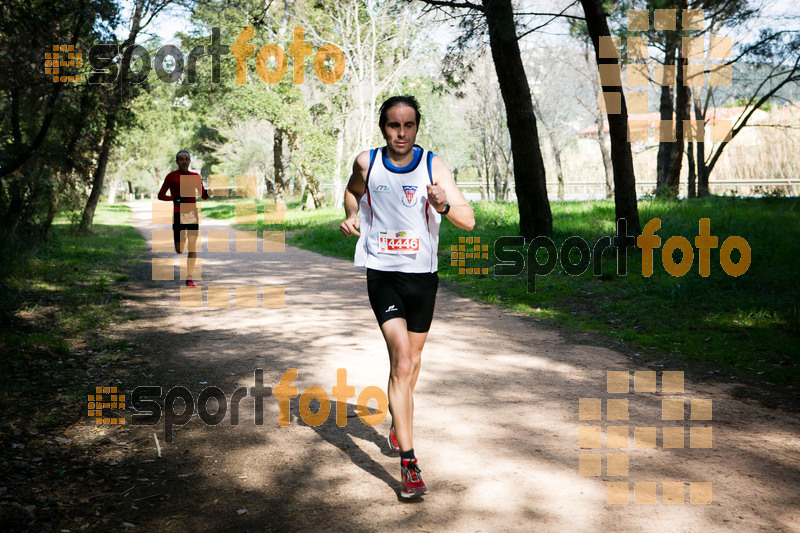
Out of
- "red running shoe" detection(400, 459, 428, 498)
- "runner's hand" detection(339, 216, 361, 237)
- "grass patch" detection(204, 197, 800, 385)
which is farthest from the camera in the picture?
"grass patch" detection(204, 197, 800, 385)

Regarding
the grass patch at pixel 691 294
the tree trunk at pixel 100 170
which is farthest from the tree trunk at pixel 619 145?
the tree trunk at pixel 100 170

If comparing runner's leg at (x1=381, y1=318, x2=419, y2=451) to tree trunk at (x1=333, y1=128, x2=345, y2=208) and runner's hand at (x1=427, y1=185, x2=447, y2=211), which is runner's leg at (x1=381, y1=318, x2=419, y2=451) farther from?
tree trunk at (x1=333, y1=128, x2=345, y2=208)

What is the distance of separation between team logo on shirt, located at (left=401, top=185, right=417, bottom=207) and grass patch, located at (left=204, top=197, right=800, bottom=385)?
14.1ft

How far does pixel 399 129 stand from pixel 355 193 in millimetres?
578

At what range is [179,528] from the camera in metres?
3.51

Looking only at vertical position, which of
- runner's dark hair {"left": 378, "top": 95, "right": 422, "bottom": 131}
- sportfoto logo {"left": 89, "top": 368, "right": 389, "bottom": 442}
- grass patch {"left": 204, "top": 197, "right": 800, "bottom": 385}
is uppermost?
runner's dark hair {"left": 378, "top": 95, "right": 422, "bottom": 131}

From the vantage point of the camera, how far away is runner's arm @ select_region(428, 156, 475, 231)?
3.75 meters

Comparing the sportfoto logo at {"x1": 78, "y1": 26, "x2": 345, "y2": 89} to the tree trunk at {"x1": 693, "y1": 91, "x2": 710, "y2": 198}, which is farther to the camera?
the sportfoto logo at {"x1": 78, "y1": 26, "x2": 345, "y2": 89}

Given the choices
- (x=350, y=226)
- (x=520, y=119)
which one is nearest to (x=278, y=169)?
(x=520, y=119)

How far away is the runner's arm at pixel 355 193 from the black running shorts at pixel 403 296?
0.30m

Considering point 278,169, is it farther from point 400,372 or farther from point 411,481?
point 411,481

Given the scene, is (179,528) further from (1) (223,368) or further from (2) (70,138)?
(2) (70,138)

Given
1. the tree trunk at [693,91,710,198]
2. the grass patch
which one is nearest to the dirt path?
the grass patch

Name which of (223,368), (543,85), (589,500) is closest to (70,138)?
(223,368)
